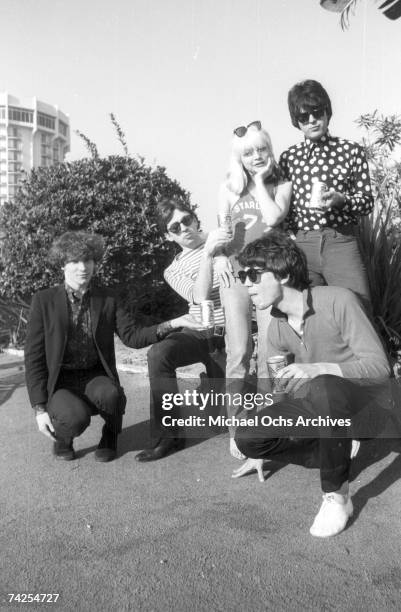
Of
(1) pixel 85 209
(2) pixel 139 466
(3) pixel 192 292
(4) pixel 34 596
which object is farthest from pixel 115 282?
(4) pixel 34 596

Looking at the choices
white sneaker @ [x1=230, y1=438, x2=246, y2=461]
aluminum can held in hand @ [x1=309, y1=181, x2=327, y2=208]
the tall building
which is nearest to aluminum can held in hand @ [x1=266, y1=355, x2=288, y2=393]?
white sneaker @ [x1=230, y1=438, x2=246, y2=461]

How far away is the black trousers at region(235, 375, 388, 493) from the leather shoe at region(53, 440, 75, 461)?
1.31 m

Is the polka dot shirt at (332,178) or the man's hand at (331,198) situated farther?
the polka dot shirt at (332,178)

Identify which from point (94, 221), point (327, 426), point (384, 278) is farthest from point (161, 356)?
point (94, 221)

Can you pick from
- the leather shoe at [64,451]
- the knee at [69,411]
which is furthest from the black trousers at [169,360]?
the leather shoe at [64,451]

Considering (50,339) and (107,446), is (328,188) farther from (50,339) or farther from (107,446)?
(107,446)

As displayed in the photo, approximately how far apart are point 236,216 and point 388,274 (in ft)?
4.92

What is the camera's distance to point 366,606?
2264 mm

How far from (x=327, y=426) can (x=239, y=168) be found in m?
1.82

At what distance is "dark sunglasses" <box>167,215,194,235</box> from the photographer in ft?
13.9

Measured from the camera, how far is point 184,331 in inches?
168

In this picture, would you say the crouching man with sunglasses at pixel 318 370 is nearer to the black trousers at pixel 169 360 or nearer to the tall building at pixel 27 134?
the black trousers at pixel 169 360

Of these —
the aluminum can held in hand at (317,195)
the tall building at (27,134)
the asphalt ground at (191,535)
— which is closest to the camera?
the asphalt ground at (191,535)

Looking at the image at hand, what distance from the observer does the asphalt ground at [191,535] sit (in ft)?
7.79
